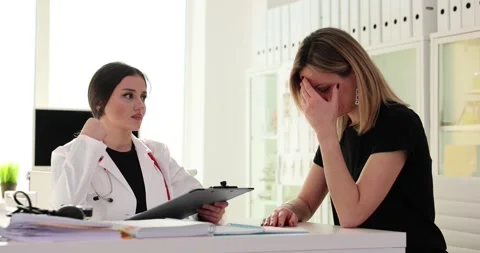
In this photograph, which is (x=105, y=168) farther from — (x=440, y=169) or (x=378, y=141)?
(x=440, y=169)

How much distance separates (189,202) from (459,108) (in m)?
1.89

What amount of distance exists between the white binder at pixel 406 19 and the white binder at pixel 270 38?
53.2 inches

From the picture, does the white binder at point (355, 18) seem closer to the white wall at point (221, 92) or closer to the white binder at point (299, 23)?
the white binder at point (299, 23)

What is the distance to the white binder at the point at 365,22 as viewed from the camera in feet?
12.5

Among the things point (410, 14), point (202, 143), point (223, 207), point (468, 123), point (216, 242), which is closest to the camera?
point (216, 242)

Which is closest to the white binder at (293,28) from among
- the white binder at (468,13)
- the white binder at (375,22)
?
the white binder at (375,22)

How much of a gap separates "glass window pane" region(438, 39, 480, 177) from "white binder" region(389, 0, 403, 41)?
1.04 ft

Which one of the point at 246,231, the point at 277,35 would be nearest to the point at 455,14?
the point at 277,35

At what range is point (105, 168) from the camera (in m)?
2.50

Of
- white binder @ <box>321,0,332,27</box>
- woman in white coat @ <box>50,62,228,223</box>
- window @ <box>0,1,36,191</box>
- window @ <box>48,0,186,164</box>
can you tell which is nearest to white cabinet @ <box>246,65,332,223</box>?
white binder @ <box>321,0,332,27</box>

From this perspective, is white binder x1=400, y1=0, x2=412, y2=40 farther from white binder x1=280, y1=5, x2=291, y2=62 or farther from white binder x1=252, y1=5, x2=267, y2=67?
white binder x1=252, y1=5, x2=267, y2=67

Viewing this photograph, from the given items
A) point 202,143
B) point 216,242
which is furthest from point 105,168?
point 202,143

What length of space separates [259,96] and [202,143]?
0.68 m

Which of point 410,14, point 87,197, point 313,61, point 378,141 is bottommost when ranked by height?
point 87,197
